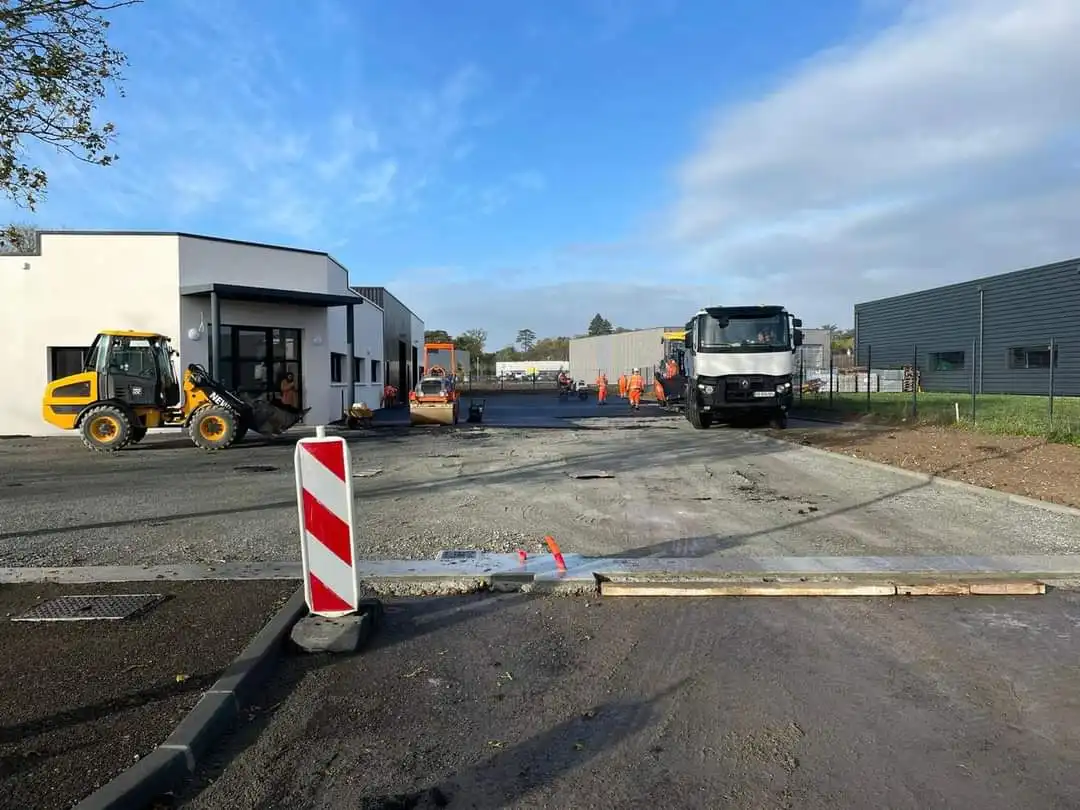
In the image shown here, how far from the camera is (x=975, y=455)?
13.3m

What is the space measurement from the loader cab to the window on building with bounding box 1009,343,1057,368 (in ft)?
119

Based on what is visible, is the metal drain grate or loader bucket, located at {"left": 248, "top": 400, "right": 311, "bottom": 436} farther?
loader bucket, located at {"left": 248, "top": 400, "right": 311, "bottom": 436}

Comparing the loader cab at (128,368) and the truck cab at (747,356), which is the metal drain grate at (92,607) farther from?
the truck cab at (747,356)

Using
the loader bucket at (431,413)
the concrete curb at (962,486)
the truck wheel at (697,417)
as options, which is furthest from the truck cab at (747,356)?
the loader bucket at (431,413)

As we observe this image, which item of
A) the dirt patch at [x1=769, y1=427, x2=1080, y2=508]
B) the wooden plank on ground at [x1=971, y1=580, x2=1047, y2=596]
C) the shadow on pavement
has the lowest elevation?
the shadow on pavement

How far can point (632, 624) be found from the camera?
5156mm

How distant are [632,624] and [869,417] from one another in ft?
63.9

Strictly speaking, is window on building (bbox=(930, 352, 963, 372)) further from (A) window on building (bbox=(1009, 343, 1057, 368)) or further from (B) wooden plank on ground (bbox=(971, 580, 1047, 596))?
(B) wooden plank on ground (bbox=(971, 580, 1047, 596))

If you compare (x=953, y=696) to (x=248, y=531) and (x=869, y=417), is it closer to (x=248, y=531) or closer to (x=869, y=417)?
(x=248, y=531)

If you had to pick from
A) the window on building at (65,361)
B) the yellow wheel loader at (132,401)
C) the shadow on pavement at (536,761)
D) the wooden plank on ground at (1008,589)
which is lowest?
the shadow on pavement at (536,761)

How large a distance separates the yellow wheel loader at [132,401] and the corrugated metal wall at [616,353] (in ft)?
158

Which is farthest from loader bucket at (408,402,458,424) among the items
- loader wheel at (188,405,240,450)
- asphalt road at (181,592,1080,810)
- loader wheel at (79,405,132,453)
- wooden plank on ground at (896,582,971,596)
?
wooden plank on ground at (896,582,971,596)

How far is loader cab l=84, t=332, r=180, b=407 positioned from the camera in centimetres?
1631

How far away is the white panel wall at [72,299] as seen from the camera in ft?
65.6
